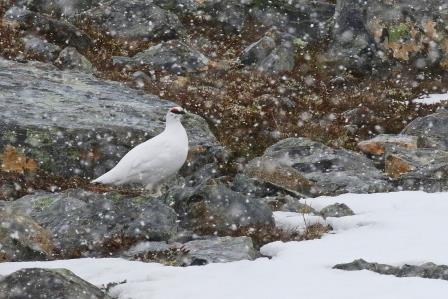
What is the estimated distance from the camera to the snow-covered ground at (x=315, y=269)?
8.28 meters

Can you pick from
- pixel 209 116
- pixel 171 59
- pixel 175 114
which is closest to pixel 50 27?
pixel 171 59

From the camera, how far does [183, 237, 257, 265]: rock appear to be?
9570mm

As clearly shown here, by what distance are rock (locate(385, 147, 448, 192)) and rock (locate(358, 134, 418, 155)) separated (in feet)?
2.12

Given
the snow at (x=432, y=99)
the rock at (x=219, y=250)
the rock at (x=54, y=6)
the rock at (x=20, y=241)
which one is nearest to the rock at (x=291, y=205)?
the rock at (x=219, y=250)

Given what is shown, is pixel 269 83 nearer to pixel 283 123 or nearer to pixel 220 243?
pixel 283 123

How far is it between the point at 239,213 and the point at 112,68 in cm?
1048

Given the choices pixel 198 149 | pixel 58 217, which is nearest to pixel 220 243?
pixel 58 217

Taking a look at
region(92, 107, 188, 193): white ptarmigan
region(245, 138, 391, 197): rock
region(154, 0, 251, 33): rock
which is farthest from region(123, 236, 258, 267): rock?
region(154, 0, 251, 33): rock

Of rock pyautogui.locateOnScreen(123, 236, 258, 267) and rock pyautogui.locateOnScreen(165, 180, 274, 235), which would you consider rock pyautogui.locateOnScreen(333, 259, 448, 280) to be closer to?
rock pyautogui.locateOnScreen(123, 236, 258, 267)

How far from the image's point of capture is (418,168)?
1532 cm

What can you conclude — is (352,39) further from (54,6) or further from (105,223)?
(105,223)

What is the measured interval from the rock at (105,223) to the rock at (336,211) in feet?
7.97

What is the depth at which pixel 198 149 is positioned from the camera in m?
15.7

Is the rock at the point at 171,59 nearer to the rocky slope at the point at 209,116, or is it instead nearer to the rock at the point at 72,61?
the rocky slope at the point at 209,116
